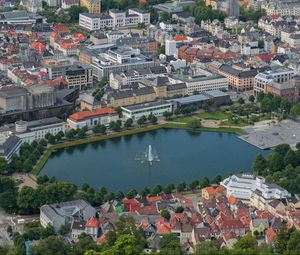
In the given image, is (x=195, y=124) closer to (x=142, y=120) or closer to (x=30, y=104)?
(x=142, y=120)

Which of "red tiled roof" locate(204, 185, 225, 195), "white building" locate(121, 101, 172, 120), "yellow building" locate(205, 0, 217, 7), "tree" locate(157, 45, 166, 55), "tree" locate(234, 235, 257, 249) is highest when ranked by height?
"yellow building" locate(205, 0, 217, 7)

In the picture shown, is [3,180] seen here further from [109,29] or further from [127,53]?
[109,29]

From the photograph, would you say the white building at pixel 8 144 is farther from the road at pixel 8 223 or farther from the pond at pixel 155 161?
the road at pixel 8 223

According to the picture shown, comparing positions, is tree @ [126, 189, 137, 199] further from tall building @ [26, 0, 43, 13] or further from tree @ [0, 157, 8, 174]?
tall building @ [26, 0, 43, 13]

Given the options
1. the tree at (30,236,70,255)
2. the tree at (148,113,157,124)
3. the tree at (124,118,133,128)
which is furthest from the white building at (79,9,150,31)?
the tree at (30,236,70,255)

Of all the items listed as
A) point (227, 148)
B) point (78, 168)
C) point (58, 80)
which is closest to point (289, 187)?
point (227, 148)

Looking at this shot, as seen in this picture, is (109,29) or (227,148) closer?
(227,148)

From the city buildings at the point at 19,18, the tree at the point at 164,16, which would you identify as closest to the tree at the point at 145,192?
the city buildings at the point at 19,18
